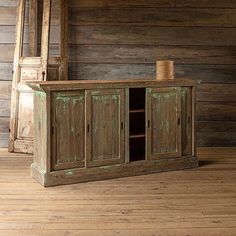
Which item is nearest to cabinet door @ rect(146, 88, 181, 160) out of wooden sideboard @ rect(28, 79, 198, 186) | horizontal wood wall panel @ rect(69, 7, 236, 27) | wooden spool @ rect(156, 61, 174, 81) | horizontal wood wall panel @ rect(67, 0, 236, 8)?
wooden sideboard @ rect(28, 79, 198, 186)

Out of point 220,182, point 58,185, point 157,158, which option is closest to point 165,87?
point 157,158

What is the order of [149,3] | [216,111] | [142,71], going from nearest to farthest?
1. [149,3]
2. [142,71]
3. [216,111]

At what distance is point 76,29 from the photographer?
17.8 ft

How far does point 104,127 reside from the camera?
14.0 ft

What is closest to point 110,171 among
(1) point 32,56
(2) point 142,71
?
(2) point 142,71

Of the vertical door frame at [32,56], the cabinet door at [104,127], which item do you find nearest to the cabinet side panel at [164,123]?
the cabinet door at [104,127]

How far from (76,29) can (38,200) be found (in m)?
2.48

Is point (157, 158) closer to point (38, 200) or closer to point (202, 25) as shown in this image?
point (38, 200)

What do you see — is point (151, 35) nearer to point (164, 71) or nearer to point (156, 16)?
→ point (156, 16)

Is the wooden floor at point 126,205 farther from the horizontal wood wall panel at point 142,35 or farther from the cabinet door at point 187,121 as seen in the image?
the horizontal wood wall panel at point 142,35

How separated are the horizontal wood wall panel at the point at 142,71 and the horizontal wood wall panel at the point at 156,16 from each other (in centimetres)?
50

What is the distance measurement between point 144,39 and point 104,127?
1.66 metres

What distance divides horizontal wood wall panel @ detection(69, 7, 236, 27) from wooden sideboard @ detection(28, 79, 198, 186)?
121cm

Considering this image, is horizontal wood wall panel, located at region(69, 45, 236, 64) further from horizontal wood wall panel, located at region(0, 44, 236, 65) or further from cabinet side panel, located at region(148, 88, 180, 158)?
cabinet side panel, located at region(148, 88, 180, 158)
